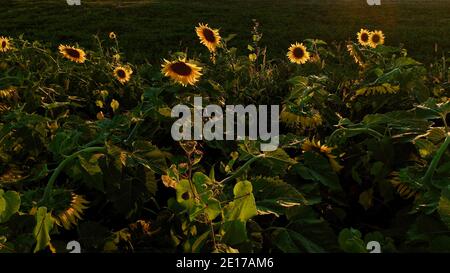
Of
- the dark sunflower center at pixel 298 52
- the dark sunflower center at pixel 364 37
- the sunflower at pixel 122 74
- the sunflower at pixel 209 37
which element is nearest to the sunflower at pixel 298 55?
the dark sunflower center at pixel 298 52

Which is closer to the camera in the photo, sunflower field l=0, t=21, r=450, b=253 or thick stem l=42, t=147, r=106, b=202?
sunflower field l=0, t=21, r=450, b=253

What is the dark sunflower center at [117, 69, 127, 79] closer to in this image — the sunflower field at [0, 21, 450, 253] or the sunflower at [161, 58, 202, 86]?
the sunflower field at [0, 21, 450, 253]

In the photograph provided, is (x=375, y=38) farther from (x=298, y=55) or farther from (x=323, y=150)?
(x=323, y=150)

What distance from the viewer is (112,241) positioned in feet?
5.44

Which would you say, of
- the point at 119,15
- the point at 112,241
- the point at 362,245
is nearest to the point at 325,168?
the point at 362,245

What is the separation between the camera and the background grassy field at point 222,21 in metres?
10.3

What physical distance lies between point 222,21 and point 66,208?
1130 centimetres

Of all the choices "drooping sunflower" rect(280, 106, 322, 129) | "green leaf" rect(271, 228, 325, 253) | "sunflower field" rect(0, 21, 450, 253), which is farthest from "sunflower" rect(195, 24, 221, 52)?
"green leaf" rect(271, 228, 325, 253)

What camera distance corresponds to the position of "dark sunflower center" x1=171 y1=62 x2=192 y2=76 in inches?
103

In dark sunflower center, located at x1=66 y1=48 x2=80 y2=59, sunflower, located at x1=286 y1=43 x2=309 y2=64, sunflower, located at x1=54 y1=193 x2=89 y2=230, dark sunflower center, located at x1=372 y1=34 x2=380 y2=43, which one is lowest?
sunflower, located at x1=54 y1=193 x2=89 y2=230

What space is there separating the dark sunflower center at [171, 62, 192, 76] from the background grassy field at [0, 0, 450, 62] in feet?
19.1

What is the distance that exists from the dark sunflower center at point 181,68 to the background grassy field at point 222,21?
582cm

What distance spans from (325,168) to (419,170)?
0.95ft

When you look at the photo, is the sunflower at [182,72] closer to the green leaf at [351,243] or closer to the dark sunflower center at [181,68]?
the dark sunflower center at [181,68]
